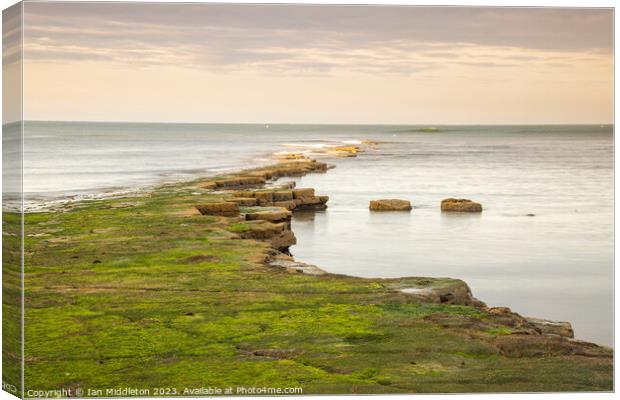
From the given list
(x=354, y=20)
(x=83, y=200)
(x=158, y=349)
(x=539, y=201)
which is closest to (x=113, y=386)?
(x=158, y=349)

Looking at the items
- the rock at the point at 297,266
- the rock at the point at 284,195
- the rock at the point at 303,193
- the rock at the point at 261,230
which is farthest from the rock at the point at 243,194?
the rock at the point at 297,266

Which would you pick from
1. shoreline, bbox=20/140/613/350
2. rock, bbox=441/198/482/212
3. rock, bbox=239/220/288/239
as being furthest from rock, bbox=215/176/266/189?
rock, bbox=441/198/482/212

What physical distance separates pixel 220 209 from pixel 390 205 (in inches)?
128

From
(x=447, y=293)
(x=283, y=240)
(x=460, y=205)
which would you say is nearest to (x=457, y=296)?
(x=447, y=293)

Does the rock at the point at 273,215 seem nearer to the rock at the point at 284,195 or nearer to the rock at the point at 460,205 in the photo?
the rock at the point at 284,195

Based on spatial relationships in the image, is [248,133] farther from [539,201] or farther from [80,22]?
[539,201]

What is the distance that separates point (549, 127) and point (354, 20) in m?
3.22

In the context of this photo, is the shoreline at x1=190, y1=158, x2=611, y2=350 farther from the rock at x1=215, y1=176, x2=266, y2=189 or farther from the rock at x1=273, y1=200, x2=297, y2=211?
the rock at x1=215, y1=176, x2=266, y2=189

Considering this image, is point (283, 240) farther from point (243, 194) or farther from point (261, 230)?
point (243, 194)

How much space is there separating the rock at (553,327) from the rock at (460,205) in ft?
6.30

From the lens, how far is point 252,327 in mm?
13977

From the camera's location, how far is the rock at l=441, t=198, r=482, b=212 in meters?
16.1

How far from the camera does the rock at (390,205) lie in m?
16.5

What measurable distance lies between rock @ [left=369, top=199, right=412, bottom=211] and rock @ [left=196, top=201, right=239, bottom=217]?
9.21 feet
